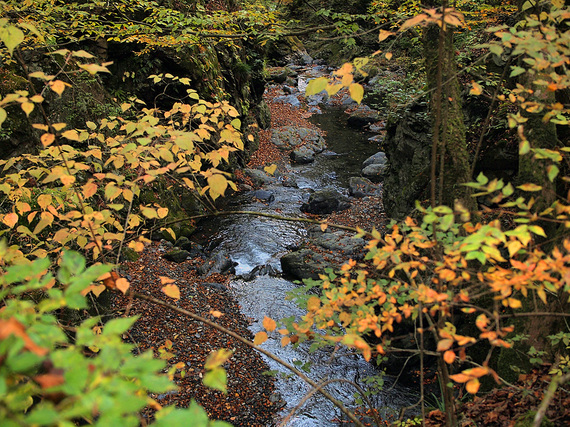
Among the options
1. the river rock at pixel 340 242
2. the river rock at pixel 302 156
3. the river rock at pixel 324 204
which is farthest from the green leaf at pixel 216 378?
the river rock at pixel 302 156

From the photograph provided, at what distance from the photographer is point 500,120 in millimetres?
6121

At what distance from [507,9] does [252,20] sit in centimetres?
557

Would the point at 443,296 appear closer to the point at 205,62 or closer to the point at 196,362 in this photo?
the point at 196,362

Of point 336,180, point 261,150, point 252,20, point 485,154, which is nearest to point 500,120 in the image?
point 485,154

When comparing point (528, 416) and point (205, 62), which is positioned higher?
point (205, 62)

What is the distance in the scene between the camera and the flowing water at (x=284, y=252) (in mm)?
5500

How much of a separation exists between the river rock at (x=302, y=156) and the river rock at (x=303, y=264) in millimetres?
6980

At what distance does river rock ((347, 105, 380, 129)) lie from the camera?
717 inches

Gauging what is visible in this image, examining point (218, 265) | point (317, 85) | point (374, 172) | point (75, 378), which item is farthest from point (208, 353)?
point (374, 172)

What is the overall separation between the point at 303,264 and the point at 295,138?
31.8ft

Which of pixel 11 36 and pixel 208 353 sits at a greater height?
pixel 11 36

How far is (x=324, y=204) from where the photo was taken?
1109 centimetres

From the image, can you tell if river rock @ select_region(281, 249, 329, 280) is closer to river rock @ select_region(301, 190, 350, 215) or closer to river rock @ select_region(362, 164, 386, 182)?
river rock @ select_region(301, 190, 350, 215)

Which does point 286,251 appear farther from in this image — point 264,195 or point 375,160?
point 375,160
